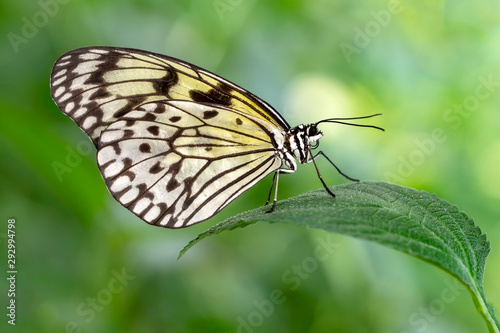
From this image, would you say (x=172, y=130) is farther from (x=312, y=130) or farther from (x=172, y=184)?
(x=312, y=130)

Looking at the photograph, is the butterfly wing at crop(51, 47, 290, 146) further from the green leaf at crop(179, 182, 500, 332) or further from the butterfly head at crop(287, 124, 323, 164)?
the green leaf at crop(179, 182, 500, 332)

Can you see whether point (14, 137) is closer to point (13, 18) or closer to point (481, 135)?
point (13, 18)

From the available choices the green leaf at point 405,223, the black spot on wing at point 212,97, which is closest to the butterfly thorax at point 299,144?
the black spot on wing at point 212,97

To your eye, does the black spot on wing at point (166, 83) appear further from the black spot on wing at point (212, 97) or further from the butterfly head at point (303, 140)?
the butterfly head at point (303, 140)

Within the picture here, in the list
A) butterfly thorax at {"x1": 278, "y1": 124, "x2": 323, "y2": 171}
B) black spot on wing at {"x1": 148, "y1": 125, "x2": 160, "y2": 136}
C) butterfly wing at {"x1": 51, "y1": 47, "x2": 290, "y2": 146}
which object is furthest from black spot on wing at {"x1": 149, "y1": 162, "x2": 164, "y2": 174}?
butterfly thorax at {"x1": 278, "y1": 124, "x2": 323, "y2": 171}

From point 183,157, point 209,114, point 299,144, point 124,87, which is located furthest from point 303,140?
point 124,87

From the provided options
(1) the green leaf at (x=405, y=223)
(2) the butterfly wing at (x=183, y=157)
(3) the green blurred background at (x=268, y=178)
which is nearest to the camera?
(1) the green leaf at (x=405, y=223)

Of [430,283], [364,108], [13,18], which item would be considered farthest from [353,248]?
[13,18]
